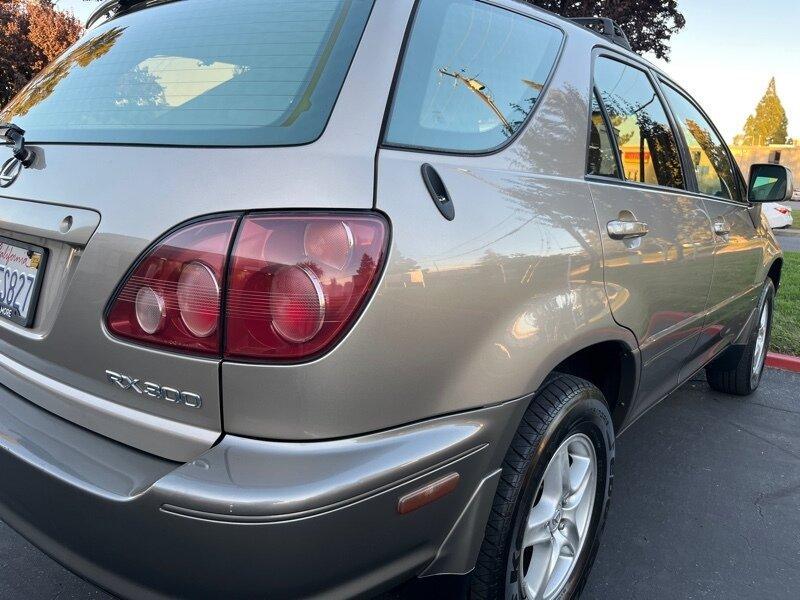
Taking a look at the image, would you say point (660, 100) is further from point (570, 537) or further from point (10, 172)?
point (10, 172)

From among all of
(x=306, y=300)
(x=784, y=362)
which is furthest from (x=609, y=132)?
(x=784, y=362)

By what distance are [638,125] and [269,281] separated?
1841 mm

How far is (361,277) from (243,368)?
0.94ft

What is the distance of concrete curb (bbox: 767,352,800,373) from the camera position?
4868 millimetres

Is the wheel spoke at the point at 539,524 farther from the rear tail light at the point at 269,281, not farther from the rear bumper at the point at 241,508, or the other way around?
the rear tail light at the point at 269,281

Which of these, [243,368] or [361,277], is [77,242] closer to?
[243,368]

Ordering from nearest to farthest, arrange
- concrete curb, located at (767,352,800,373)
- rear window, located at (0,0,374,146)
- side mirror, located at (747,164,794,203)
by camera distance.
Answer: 1. rear window, located at (0,0,374,146)
2. side mirror, located at (747,164,794,203)
3. concrete curb, located at (767,352,800,373)

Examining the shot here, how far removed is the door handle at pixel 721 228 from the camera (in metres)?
2.86

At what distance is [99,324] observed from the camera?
4.48ft

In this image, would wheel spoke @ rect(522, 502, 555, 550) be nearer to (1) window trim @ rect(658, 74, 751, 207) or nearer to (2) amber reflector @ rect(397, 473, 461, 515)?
(2) amber reflector @ rect(397, 473, 461, 515)

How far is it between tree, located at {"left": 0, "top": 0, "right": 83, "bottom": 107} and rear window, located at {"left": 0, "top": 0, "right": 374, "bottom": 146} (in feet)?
55.8

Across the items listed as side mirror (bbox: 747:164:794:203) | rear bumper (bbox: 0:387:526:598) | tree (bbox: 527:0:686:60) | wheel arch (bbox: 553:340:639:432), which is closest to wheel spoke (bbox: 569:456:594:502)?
wheel arch (bbox: 553:340:639:432)

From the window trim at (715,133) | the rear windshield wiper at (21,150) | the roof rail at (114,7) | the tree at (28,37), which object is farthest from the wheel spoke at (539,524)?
the tree at (28,37)

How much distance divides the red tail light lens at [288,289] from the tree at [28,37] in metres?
17.9
